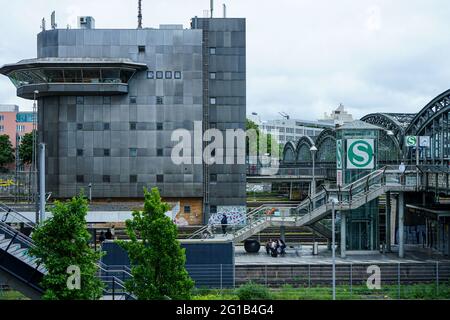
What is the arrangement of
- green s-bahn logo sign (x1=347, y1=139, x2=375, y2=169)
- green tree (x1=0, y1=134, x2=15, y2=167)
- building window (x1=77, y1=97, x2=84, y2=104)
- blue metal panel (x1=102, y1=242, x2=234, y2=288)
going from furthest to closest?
green tree (x1=0, y1=134, x2=15, y2=167) < building window (x1=77, y1=97, x2=84, y2=104) < green s-bahn logo sign (x1=347, y1=139, x2=375, y2=169) < blue metal panel (x1=102, y1=242, x2=234, y2=288)

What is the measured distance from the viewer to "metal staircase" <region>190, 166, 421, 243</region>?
34.7m

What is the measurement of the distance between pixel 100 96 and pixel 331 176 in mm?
31670

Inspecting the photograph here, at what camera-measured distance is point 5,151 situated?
110 m

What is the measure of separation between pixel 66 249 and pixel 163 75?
3377cm

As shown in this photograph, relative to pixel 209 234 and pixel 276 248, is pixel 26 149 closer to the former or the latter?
pixel 209 234

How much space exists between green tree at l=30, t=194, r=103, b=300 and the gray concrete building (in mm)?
31701

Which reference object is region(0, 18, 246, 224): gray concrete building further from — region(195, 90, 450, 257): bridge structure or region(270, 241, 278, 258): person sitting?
region(270, 241, 278, 258): person sitting

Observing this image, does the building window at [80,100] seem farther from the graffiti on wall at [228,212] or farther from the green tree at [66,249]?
the green tree at [66,249]

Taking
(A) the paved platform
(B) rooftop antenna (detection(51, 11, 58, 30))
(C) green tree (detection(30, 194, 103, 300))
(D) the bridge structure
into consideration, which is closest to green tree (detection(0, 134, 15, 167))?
(B) rooftop antenna (detection(51, 11, 58, 30))

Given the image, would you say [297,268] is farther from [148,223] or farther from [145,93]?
[145,93]

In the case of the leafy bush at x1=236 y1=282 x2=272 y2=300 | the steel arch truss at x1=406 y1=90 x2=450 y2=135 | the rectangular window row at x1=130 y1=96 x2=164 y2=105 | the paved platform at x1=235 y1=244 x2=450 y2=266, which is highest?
the rectangular window row at x1=130 y1=96 x2=164 y2=105

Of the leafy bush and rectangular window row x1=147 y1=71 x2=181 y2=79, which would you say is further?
rectangular window row x1=147 y1=71 x2=181 y2=79

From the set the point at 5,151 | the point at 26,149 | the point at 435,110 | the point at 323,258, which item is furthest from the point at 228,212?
the point at 5,151

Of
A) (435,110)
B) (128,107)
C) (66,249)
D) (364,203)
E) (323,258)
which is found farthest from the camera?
(128,107)
